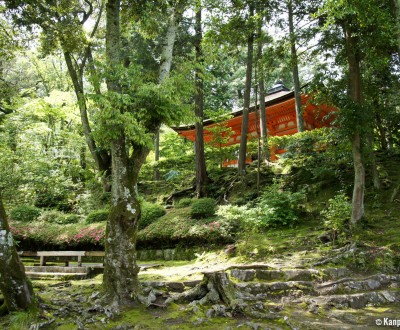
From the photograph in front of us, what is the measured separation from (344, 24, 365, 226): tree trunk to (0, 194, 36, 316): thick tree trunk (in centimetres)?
724

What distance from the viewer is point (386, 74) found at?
36.0 ft

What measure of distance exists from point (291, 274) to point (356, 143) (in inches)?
158

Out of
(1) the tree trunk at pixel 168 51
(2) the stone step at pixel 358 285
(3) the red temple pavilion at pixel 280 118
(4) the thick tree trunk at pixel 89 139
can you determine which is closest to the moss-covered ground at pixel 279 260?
(2) the stone step at pixel 358 285

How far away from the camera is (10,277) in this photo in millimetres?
4766

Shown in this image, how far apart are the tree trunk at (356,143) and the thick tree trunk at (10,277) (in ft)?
23.7

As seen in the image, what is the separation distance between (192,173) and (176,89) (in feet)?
38.9

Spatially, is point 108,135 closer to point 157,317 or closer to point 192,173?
point 157,317

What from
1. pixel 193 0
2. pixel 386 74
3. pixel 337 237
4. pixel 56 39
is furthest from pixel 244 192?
pixel 56 39

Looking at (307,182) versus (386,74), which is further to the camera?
(307,182)

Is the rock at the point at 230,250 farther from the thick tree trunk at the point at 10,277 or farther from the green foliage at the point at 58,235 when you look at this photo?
the thick tree trunk at the point at 10,277

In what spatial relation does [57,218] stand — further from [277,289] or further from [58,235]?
[277,289]

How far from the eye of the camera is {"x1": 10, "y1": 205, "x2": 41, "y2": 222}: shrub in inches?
562

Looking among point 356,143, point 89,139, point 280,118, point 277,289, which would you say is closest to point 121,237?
point 277,289

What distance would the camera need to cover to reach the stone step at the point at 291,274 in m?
6.36
